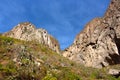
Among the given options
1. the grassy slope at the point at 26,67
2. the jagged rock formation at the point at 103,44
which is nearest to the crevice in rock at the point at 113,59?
the jagged rock formation at the point at 103,44

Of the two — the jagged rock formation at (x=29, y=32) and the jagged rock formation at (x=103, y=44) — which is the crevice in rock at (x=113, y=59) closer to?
the jagged rock formation at (x=103, y=44)

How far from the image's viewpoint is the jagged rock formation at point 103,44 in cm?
5731

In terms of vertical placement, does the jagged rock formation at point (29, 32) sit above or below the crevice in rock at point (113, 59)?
above

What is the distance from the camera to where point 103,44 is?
60.8 meters

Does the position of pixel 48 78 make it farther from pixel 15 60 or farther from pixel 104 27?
pixel 104 27

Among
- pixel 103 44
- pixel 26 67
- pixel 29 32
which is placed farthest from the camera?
pixel 29 32

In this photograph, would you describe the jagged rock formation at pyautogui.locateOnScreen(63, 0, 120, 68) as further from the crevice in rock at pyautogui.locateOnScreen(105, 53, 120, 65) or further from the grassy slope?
the grassy slope

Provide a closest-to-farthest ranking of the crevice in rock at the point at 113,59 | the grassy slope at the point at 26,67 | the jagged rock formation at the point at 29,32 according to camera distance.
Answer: the grassy slope at the point at 26,67, the crevice in rock at the point at 113,59, the jagged rock formation at the point at 29,32

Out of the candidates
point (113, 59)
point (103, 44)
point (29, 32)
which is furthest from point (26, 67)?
point (29, 32)

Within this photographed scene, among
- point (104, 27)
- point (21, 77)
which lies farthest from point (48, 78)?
point (104, 27)

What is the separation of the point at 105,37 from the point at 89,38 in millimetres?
9235

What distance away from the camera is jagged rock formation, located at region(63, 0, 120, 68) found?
57.3m

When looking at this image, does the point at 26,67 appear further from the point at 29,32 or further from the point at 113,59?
the point at 29,32

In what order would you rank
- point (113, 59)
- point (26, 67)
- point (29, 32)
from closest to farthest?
point (26, 67), point (113, 59), point (29, 32)
